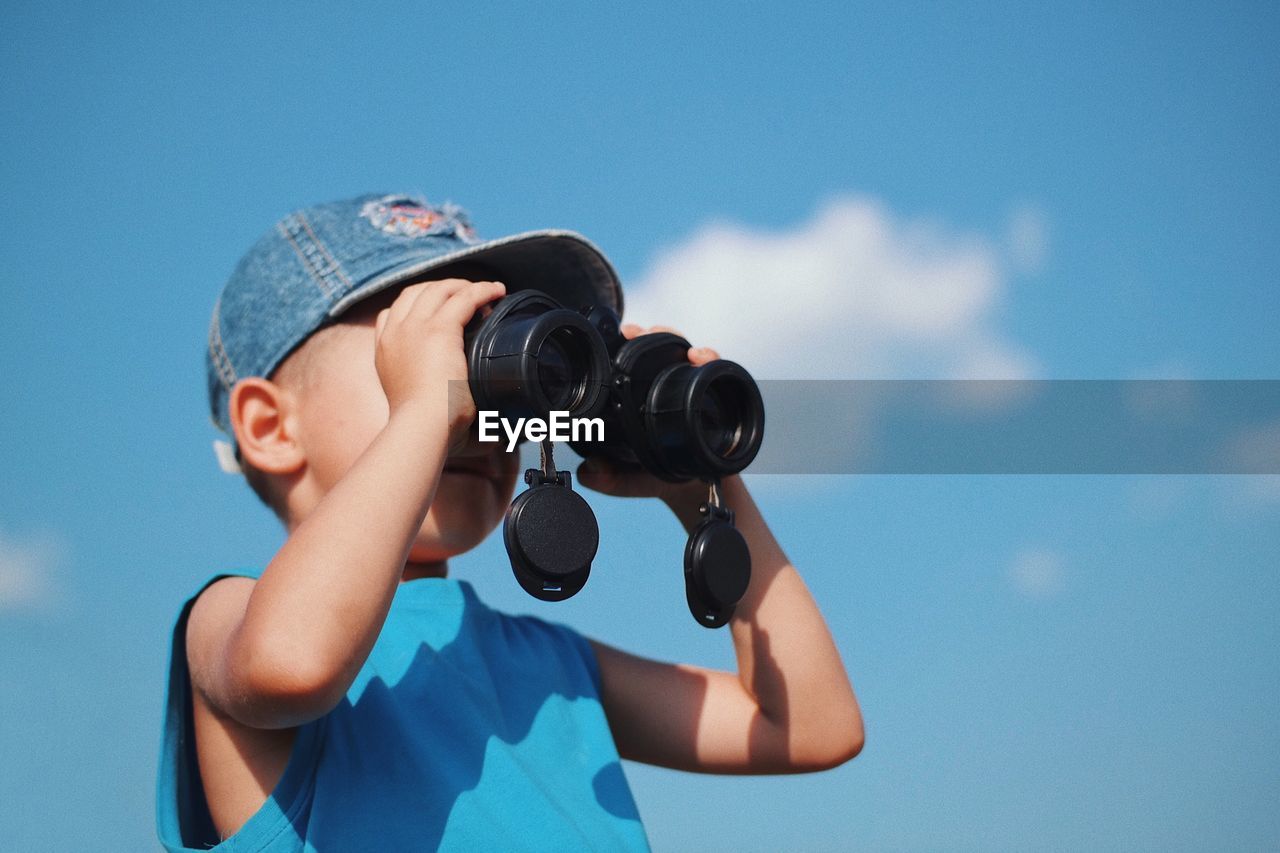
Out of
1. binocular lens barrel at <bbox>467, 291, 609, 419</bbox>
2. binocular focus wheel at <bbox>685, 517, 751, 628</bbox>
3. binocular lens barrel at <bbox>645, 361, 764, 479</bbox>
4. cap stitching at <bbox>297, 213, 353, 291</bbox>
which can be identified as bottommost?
binocular focus wheel at <bbox>685, 517, 751, 628</bbox>

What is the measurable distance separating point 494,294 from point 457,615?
387 mm

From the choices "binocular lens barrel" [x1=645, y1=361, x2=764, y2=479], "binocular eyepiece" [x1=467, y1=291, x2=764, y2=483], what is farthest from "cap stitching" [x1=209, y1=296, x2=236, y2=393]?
"binocular lens barrel" [x1=645, y1=361, x2=764, y2=479]

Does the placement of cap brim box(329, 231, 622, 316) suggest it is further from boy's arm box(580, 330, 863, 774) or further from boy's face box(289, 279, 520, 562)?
boy's arm box(580, 330, 863, 774)

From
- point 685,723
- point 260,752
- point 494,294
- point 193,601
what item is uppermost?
point 494,294

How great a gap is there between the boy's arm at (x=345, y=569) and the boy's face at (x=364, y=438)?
0.19m

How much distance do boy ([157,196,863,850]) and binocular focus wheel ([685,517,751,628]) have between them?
0.72 feet

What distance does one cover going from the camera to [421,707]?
3.80 ft

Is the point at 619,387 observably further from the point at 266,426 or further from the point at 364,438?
the point at 266,426

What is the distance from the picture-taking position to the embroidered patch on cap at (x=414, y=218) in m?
1.38

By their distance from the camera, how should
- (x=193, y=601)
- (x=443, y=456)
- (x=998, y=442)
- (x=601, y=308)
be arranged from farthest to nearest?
1. (x=998, y=442)
2. (x=601, y=308)
3. (x=193, y=601)
4. (x=443, y=456)

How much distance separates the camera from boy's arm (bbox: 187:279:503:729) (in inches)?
35.9

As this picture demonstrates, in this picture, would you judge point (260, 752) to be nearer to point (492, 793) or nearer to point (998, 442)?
point (492, 793)

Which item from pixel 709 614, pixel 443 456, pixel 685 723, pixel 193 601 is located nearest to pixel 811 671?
pixel 685 723

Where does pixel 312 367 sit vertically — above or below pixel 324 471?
above
